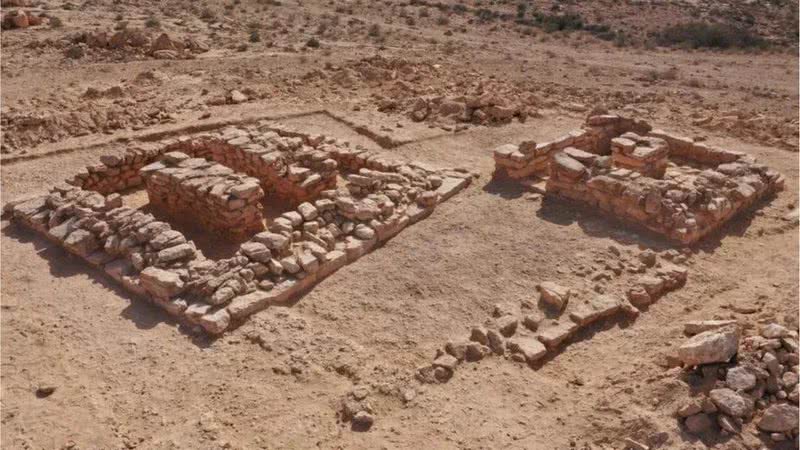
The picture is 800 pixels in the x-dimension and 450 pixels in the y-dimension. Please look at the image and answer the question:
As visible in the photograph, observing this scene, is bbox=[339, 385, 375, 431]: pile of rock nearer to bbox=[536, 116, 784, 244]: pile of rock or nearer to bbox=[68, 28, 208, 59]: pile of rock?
bbox=[536, 116, 784, 244]: pile of rock

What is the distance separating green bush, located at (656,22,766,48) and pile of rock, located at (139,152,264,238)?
71.1ft

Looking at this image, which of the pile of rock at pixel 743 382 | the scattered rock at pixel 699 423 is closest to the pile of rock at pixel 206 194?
the pile of rock at pixel 743 382

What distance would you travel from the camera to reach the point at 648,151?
38.4 ft

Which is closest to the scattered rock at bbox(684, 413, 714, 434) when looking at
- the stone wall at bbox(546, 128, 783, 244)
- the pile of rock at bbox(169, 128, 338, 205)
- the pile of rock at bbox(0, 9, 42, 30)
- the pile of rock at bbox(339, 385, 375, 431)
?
the pile of rock at bbox(339, 385, 375, 431)

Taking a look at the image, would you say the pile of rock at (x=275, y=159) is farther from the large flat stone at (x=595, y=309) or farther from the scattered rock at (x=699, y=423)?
the scattered rock at (x=699, y=423)

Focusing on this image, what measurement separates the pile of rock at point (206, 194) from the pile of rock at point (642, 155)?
20.5ft

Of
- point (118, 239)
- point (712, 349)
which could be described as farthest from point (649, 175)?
point (118, 239)

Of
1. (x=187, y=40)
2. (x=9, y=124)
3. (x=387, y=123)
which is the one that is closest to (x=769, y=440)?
(x=387, y=123)

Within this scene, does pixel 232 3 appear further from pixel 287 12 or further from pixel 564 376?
pixel 564 376

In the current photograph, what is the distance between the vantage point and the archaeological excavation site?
6.58 m

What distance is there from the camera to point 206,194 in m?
10.1

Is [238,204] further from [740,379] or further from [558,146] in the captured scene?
[740,379]

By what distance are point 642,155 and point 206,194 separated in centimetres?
720

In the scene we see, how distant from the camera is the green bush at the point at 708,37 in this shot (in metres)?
26.2
